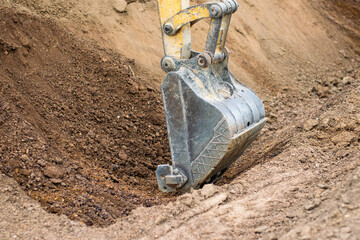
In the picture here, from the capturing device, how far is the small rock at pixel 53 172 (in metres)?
4.35

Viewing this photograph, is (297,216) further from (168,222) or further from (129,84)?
(129,84)

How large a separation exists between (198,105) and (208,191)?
2.59 feet

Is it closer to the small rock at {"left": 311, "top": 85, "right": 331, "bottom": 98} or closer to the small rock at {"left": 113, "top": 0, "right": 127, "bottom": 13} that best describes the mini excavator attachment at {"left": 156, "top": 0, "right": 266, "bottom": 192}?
the small rock at {"left": 113, "top": 0, "right": 127, "bottom": 13}

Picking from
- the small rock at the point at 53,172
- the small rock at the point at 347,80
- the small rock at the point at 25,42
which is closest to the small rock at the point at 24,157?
the small rock at the point at 53,172

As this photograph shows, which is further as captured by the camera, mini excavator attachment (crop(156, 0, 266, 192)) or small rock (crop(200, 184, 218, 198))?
mini excavator attachment (crop(156, 0, 266, 192))

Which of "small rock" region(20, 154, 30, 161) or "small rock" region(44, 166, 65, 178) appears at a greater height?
"small rock" region(20, 154, 30, 161)

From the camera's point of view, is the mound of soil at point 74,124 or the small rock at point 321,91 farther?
the small rock at point 321,91

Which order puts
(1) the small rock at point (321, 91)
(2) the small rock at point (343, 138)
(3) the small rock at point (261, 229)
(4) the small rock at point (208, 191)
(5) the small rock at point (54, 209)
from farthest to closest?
(1) the small rock at point (321, 91)
(2) the small rock at point (343, 138)
(4) the small rock at point (208, 191)
(5) the small rock at point (54, 209)
(3) the small rock at point (261, 229)

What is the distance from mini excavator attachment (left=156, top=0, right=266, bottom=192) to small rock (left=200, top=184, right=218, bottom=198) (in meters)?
0.25

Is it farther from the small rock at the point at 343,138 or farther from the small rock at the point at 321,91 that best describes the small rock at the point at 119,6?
the small rock at the point at 343,138

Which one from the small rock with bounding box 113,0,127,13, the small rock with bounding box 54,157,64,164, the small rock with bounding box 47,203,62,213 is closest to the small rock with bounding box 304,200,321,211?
the small rock with bounding box 47,203,62,213

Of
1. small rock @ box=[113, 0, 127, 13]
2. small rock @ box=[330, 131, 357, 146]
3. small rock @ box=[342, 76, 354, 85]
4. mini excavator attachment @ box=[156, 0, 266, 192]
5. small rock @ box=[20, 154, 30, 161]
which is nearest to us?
mini excavator attachment @ box=[156, 0, 266, 192]

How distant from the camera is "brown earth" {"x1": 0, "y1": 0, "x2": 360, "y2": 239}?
361 cm

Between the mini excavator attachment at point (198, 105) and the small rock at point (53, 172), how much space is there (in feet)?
3.08
